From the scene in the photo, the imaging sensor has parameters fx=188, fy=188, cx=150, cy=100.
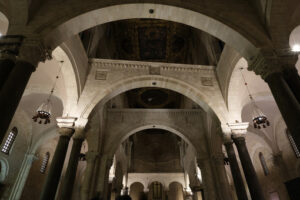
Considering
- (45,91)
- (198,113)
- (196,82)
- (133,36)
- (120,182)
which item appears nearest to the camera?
(196,82)

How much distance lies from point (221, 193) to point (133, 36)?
1175 cm

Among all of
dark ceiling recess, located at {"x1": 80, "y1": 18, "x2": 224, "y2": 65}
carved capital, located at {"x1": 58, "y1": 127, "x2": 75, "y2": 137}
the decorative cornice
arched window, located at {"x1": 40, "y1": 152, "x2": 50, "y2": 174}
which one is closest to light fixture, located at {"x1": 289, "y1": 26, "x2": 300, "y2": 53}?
the decorative cornice

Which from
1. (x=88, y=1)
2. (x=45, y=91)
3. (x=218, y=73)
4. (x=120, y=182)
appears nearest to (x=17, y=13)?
(x=88, y=1)

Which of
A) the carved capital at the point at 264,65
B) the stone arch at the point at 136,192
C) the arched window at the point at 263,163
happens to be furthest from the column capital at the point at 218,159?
the stone arch at the point at 136,192

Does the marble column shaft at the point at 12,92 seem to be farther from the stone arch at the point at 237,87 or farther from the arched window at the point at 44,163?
the arched window at the point at 44,163

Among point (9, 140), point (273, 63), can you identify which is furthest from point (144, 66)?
point (9, 140)

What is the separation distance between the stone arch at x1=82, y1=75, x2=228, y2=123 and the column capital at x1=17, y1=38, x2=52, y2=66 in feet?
11.6

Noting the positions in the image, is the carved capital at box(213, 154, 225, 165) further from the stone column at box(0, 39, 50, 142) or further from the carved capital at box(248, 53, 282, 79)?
the stone column at box(0, 39, 50, 142)

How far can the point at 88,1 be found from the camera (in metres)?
5.30

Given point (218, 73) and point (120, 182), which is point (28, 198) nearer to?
point (120, 182)

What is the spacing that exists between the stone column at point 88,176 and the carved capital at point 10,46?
730 centimetres

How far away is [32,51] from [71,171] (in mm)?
4303

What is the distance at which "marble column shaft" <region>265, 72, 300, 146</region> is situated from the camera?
3702mm

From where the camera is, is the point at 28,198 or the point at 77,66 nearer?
the point at 77,66
